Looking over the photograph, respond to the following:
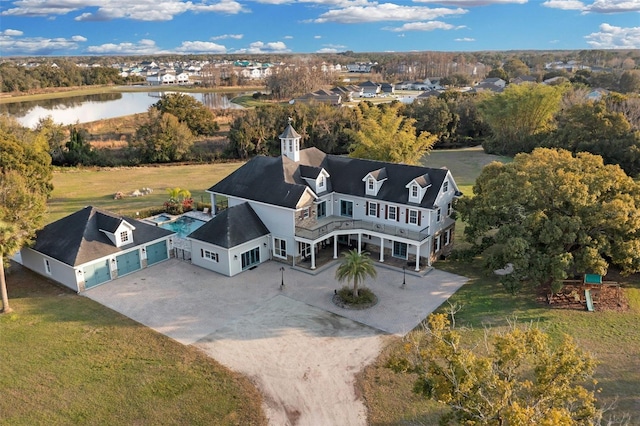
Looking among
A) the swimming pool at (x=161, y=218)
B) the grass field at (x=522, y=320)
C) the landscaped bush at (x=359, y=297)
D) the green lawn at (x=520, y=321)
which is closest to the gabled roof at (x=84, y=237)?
the grass field at (x=522, y=320)

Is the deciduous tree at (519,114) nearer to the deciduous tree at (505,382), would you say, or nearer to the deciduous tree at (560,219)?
the deciduous tree at (560,219)

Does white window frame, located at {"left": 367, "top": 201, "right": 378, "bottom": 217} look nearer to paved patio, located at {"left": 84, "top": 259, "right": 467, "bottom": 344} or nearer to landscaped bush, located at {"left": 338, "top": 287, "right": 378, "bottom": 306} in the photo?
paved patio, located at {"left": 84, "top": 259, "right": 467, "bottom": 344}

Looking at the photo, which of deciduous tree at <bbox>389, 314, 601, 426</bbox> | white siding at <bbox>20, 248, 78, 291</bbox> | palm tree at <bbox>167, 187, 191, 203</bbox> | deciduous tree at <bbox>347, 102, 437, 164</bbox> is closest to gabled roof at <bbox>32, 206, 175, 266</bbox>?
white siding at <bbox>20, 248, 78, 291</bbox>

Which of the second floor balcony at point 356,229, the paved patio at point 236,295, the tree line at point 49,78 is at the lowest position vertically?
the paved patio at point 236,295

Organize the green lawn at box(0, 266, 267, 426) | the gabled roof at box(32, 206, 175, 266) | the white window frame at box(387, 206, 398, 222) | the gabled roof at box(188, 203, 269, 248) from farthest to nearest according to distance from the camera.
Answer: the white window frame at box(387, 206, 398, 222) < the gabled roof at box(188, 203, 269, 248) < the gabled roof at box(32, 206, 175, 266) < the green lawn at box(0, 266, 267, 426)

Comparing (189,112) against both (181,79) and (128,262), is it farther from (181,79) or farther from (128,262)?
(181,79)

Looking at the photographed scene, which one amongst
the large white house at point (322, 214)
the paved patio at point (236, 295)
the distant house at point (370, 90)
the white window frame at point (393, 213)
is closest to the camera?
the paved patio at point (236, 295)
